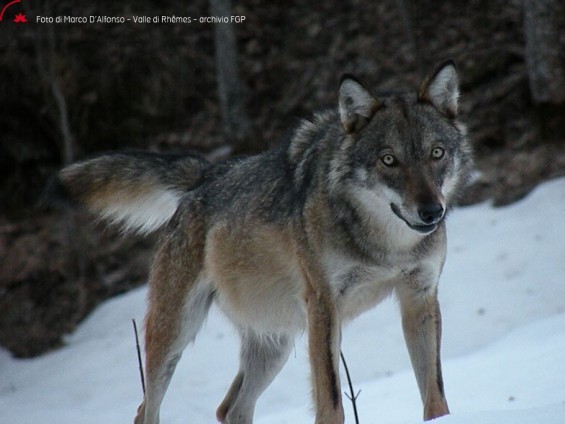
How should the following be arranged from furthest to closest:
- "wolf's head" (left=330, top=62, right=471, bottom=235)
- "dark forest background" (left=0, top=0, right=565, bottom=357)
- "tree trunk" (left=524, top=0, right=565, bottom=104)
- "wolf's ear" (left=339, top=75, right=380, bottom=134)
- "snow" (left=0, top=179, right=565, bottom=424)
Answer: "dark forest background" (left=0, top=0, right=565, bottom=357), "tree trunk" (left=524, top=0, right=565, bottom=104), "snow" (left=0, top=179, right=565, bottom=424), "wolf's ear" (left=339, top=75, right=380, bottom=134), "wolf's head" (left=330, top=62, right=471, bottom=235)

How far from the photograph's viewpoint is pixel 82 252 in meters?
12.3

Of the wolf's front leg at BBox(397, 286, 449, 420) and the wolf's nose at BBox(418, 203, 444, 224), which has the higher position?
the wolf's nose at BBox(418, 203, 444, 224)

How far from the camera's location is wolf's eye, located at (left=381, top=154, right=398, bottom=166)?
4.77 meters

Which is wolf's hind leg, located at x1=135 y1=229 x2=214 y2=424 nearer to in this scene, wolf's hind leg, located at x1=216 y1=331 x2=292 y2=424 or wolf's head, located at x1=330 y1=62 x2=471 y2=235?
wolf's hind leg, located at x1=216 y1=331 x2=292 y2=424

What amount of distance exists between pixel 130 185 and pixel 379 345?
13.0 feet

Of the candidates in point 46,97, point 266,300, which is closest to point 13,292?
point 46,97

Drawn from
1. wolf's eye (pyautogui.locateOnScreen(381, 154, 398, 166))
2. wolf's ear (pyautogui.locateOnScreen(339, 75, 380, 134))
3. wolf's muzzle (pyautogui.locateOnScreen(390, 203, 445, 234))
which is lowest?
wolf's muzzle (pyautogui.locateOnScreen(390, 203, 445, 234))

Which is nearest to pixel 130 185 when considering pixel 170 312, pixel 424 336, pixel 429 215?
pixel 170 312

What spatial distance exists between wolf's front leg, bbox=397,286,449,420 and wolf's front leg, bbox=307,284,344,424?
45cm

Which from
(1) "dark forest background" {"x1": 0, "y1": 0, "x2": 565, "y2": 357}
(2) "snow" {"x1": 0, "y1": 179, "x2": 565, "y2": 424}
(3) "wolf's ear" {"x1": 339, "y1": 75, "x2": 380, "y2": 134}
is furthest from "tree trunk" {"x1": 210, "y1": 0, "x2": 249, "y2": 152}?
(3) "wolf's ear" {"x1": 339, "y1": 75, "x2": 380, "y2": 134}

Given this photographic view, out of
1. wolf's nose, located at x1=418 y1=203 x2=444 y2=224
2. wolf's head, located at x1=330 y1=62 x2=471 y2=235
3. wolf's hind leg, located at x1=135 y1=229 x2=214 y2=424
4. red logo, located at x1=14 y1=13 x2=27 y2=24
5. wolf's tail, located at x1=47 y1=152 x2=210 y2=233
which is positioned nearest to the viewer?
wolf's nose, located at x1=418 y1=203 x2=444 y2=224

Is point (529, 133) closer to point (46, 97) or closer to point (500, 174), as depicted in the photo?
point (500, 174)

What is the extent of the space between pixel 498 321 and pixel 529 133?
12.3 feet

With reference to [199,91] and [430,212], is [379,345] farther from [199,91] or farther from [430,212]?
[199,91]
